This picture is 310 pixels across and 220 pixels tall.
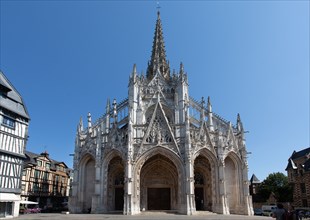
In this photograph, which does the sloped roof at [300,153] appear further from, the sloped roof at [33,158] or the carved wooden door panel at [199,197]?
the sloped roof at [33,158]

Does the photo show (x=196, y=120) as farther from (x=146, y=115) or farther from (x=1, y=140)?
(x=1, y=140)

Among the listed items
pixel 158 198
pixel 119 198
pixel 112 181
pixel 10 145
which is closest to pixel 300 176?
pixel 158 198

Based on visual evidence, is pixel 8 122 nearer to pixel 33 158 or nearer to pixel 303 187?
pixel 33 158

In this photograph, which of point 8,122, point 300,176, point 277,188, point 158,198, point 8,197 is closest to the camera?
point 8,197

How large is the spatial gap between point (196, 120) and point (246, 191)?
995 cm

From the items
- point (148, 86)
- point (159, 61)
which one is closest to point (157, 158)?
point (148, 86)

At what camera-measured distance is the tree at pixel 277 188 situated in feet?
155

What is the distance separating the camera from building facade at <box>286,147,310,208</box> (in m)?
40.4

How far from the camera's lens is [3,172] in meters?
22.9

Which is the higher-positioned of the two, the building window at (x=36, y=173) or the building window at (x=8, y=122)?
the building window at (x=8, y=122)

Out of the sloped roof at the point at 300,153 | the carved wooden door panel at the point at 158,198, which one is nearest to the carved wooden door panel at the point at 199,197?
the carved wooden door panel at the point at 158,198

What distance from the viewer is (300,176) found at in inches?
1676

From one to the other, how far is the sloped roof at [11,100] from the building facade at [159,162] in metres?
7.30

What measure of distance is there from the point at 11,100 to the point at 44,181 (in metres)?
24.0
